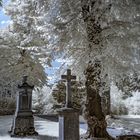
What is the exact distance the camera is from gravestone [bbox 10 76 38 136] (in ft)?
33.9

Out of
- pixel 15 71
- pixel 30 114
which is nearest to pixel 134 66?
pixel 30 114

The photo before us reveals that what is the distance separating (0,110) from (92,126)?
562 inches

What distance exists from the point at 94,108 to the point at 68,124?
0.99 metres

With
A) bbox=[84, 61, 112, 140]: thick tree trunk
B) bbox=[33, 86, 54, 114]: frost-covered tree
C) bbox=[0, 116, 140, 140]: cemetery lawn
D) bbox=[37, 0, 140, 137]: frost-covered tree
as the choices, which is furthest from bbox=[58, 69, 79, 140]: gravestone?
bbox=[33, 86, 54, 114]: frost-covered tree

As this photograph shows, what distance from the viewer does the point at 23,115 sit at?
10.5m

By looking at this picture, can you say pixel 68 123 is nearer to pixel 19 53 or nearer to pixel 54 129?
pixel 54 129

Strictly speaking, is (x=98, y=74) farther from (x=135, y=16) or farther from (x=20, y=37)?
(x=20, y=37)

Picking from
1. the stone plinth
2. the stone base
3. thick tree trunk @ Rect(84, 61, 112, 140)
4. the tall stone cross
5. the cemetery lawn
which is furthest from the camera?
the stone base

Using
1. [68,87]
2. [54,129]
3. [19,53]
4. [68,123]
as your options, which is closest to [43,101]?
[19,53]

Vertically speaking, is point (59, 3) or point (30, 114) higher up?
point (59, 3)

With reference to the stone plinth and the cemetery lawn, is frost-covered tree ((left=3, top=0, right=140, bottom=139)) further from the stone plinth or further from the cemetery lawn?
the cemetery lawn

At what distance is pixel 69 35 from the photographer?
7762 millimetres

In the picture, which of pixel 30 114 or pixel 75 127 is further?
pixel 30 114

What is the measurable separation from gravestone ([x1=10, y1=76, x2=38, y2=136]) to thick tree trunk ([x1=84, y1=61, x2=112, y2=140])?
3.09 m
